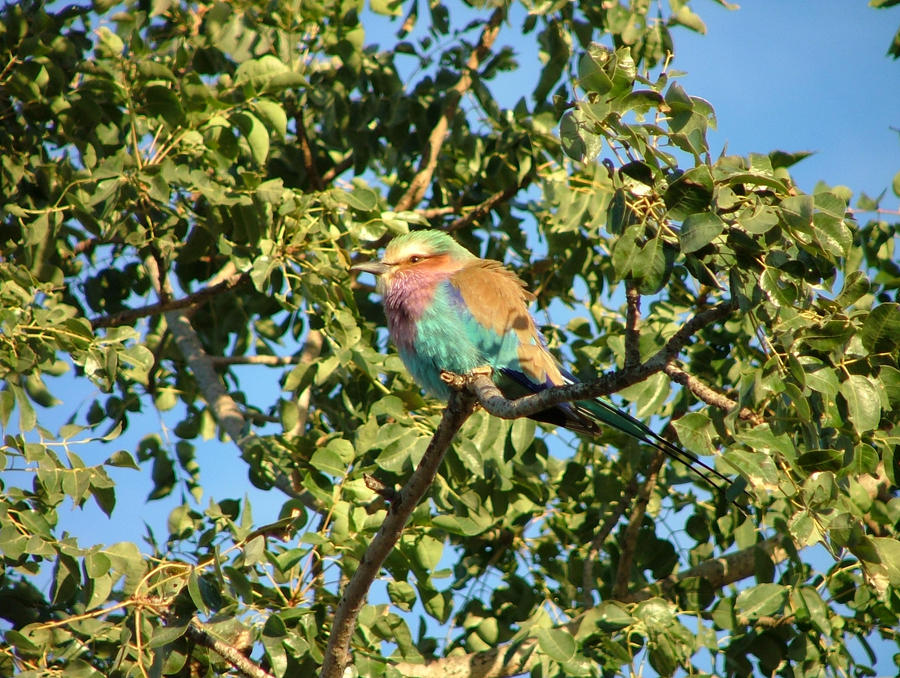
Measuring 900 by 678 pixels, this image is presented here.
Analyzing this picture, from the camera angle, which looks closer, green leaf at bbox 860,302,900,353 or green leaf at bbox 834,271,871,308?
green leaf at bbox 860,302,900,353

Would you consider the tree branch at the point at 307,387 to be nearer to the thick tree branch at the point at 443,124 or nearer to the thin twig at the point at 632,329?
the thick tree branch at the point at 443,124

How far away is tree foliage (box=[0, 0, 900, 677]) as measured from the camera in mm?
2148

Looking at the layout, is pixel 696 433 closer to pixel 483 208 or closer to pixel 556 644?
pixel 556 644

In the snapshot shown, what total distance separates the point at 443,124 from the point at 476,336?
4.26ft

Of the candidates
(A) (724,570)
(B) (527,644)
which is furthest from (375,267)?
(A) (724,570)

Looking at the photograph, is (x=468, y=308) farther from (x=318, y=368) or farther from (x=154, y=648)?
(x=154, y=648)

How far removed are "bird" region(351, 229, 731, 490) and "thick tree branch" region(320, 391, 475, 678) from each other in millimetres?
721

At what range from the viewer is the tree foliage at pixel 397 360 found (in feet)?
7.05

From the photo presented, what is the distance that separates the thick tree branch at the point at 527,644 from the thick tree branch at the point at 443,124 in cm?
204

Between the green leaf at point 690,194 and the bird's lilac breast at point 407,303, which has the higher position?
the bird's lilac breast at point 407,303

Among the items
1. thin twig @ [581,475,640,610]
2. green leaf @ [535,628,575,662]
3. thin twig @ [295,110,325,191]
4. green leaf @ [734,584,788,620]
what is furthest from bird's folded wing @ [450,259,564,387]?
thin twig @ [295,110,325,191]

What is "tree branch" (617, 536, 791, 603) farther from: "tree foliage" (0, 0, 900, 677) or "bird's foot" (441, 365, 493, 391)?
"bird's foot" (441, 365, 493, 391)

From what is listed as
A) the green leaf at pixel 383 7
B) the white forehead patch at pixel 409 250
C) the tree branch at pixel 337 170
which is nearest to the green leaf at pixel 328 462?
the white forehead patch at pixel 409 250

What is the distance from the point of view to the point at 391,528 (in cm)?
259
